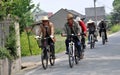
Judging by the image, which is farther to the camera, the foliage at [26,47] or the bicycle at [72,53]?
Answer: the foliage at [26,47]

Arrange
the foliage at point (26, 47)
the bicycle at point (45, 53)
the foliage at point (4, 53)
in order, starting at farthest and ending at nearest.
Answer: the foliage at point (26, 47) < the bicycle at point (45, 53) < the foliage at point (4, 53)

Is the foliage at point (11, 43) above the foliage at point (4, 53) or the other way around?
above

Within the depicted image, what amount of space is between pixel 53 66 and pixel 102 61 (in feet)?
8.30

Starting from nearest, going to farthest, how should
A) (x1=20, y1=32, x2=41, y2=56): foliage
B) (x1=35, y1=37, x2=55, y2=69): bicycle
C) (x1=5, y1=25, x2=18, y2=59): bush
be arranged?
(x1=5, y1=25, x2=18, y2=59): bush
(x1=35, y1=37, x2=55, y2=69): bicycle
(x1=20, y1=32, x2=41, y2=56): foliage

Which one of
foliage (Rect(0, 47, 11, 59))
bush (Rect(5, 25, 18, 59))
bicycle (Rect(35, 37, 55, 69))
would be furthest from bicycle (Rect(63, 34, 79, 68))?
foliage (Rect(0, 47, 11, 59))

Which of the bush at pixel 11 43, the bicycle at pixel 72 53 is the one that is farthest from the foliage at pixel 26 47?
the bush at pixel 11 43

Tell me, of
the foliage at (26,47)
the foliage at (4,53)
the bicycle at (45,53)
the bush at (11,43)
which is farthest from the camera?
the foliage at (26,47)

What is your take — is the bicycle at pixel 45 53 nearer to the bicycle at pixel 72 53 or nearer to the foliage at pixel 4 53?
the bicycle at pixel 72 53

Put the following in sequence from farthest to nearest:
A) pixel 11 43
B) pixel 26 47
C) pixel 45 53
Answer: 1. pixel 26 47
2. pixel 45 53
3. pixel 11 43

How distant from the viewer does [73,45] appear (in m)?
16.2

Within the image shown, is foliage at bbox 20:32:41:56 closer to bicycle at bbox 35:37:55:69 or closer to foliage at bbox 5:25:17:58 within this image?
bicycle at bbox 35:37:55:69

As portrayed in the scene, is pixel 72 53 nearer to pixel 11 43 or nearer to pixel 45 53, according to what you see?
pixel 45 53

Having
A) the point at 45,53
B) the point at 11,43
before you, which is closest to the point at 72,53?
the point at 45,53

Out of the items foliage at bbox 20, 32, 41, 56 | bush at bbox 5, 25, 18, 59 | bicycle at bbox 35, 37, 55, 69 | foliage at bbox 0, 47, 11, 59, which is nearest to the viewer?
foliage at bbox 0, 47, 11, 59
